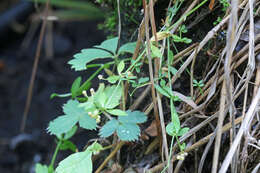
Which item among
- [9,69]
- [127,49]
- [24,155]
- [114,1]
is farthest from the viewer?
[9,69]

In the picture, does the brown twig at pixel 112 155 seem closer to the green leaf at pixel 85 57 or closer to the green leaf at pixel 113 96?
the green leaf at pixel 113 96

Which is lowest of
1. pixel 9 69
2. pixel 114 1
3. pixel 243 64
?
pixel 9 69

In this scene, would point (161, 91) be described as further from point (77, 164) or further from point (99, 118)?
point (77, 164)

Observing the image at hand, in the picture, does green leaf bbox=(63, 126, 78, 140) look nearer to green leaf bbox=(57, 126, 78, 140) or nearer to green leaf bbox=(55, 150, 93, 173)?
green leaf bbox=(57, 126, 78, 140)

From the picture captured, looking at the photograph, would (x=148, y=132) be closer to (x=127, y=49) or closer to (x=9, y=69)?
(x=127, y=49)

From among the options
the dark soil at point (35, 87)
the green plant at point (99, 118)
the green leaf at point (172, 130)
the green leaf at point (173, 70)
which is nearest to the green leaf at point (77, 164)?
the green plant at point (99, 118)

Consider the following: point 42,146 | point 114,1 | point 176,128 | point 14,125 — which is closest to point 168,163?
point 176,128

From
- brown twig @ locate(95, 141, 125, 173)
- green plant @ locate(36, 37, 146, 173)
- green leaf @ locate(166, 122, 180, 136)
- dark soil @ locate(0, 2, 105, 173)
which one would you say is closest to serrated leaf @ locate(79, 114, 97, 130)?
green plant @ locate(36, 37, 146, 173)
